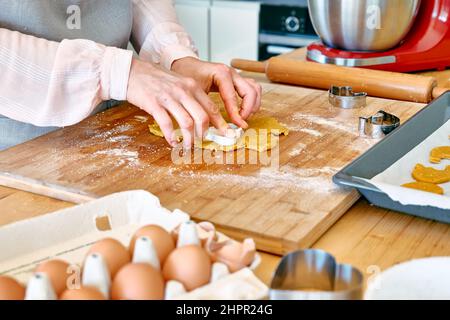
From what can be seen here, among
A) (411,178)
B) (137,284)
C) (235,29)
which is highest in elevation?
(137,284)

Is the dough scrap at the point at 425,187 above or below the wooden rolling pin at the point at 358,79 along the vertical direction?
below

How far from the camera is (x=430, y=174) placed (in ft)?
3.57

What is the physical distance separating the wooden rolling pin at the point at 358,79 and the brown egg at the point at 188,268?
37.3 inches

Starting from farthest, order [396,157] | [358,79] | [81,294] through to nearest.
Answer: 1. [358,79]
2. [396,157]
3. [81,294]

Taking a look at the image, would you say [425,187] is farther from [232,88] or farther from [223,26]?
[223,26]

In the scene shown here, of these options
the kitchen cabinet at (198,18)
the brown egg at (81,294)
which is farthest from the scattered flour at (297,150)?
the kitchen cabinet at (198,18)

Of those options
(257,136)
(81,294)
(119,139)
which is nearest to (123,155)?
(119,139)

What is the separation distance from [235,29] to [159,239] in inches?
101

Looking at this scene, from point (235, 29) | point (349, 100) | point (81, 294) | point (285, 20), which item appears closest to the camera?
point (81, 294)

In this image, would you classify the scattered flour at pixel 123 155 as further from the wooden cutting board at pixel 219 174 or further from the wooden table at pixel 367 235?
the wooden table at pixel 367 235

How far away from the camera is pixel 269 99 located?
145 cm

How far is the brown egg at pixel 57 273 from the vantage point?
61cm

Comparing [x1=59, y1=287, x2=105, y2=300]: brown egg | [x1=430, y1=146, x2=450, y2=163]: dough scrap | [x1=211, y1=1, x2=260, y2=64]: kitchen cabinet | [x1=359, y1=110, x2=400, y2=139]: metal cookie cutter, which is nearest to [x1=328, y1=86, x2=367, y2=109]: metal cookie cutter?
[x1=359, y1=110, x2=400, y2=139]: metal cookie cutter
